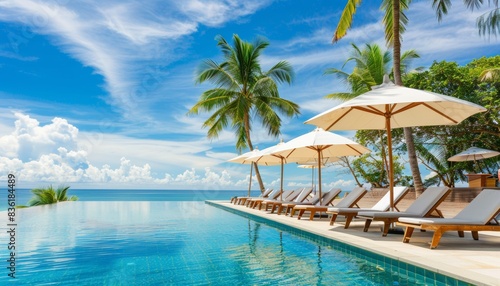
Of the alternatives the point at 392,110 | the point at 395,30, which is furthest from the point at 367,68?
the point at 392,110

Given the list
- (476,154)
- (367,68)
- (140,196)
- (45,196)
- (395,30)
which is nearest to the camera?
(395,30)

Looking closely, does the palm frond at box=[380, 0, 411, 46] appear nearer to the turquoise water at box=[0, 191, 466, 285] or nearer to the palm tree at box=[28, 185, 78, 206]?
the turquoise water at box=[0, 191, 466, 285]

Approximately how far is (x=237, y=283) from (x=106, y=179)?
24.8 metres

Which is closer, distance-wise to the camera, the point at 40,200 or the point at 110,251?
the point at 110,251

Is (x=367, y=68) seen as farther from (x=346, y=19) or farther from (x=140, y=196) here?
(x=140, y=196)

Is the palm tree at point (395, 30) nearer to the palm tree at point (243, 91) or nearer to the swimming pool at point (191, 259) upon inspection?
the swimming pool at point (191, 259)

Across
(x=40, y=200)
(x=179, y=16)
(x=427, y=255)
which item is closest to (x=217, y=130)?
(x=179, y=16)

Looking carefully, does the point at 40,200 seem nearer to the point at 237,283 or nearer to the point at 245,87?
the point at 245,87

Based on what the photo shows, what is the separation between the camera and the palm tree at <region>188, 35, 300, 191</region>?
19422 mm

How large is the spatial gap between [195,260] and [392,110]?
177 inches

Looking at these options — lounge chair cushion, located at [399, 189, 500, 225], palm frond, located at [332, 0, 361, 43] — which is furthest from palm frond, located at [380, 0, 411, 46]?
lounge chair cushion, located at [399, 189, 500, 225]

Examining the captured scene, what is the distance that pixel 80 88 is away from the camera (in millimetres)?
29781

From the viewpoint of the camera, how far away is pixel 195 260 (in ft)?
18.2

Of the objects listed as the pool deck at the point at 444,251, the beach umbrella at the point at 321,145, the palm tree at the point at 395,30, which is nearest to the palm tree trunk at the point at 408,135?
the palm tree at the point at 395,30
